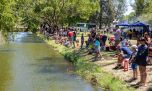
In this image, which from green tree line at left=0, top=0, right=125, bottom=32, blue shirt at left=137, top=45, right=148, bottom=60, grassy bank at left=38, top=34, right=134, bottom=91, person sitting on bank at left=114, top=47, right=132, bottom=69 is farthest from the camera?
green tree line at left=0, top=0, right=125, bottom=32

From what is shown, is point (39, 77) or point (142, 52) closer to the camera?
point (142, 52)

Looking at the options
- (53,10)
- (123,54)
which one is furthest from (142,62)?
(53,10)

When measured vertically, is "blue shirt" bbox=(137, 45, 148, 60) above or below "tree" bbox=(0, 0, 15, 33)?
below

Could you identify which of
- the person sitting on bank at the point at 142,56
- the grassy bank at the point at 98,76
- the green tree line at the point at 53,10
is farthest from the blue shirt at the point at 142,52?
the green tree line at the point at 53,10

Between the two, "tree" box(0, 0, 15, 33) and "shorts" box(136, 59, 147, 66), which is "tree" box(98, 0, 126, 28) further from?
"shorts" box(136, 59, 147, 66)

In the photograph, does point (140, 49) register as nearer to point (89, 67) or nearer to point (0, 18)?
point (89, 67)

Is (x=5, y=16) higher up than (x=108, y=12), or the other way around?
(x=5, y=16)

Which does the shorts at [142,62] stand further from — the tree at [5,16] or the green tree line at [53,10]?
the green tree line at [53,10]

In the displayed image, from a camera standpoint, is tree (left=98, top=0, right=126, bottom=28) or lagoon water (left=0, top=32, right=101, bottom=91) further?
tree (left=98, top=0, right=126, bottom=28)

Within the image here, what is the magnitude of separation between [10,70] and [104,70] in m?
5.27

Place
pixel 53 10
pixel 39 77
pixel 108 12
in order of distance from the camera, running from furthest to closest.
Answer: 1. pixel 108 12
2. pixel 53 10
3. pixel 39 77

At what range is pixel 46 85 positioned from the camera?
705 inches

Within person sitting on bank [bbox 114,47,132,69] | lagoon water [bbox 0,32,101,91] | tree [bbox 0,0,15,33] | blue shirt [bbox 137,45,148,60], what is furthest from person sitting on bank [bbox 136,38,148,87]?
tree [bbox 0,0,15,33]

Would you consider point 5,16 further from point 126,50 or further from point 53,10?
point 53,10
